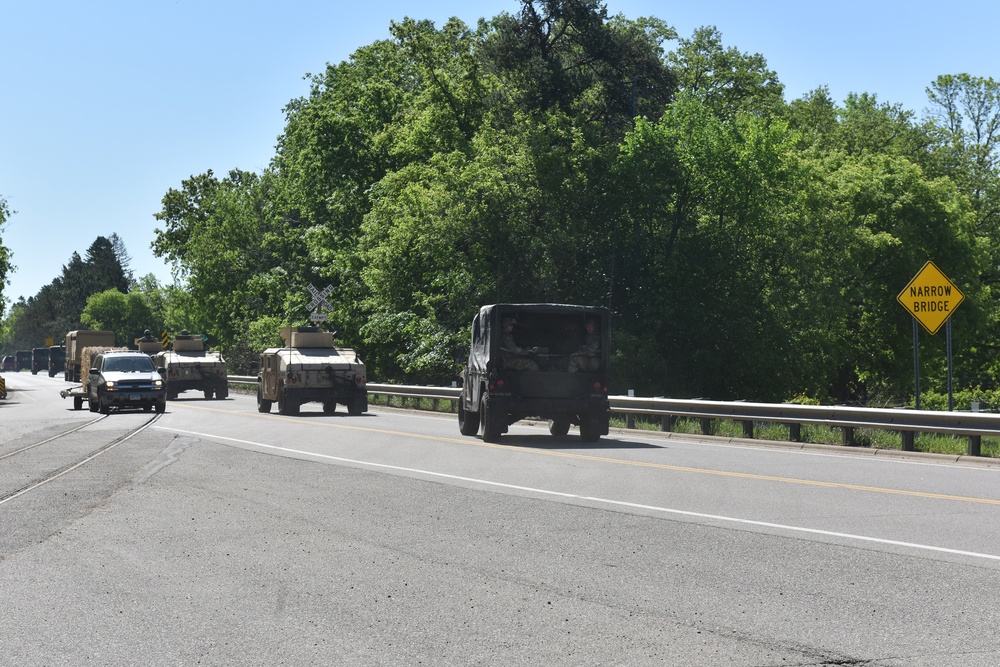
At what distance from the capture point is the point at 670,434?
966 inches

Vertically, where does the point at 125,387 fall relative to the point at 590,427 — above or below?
above

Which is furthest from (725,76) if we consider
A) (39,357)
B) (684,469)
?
(39,357)

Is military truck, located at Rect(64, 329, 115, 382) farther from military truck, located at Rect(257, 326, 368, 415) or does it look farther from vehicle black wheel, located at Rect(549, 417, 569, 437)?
vehicle black wheel, located at Rect(549, 417, 569, 437)

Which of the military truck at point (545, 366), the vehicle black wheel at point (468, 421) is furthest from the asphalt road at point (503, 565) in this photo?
the vehicle black wheel at point (468, 421)

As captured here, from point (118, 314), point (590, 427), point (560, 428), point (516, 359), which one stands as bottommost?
point (560, 428)

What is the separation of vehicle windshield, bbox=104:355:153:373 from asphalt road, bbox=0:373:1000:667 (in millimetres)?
19054

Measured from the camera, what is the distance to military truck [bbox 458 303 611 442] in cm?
2202

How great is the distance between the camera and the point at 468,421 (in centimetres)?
2377

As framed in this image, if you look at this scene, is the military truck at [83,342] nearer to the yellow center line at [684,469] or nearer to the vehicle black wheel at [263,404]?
the vehicle black wheel at [263,404]

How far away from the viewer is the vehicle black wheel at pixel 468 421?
2364 cm

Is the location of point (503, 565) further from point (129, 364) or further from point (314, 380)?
point (129, 364)

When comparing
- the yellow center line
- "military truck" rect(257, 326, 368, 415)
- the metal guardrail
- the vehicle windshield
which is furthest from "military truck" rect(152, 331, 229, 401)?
the metal guardrail

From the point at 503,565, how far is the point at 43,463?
11164 millimetres

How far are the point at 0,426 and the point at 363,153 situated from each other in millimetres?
30353
